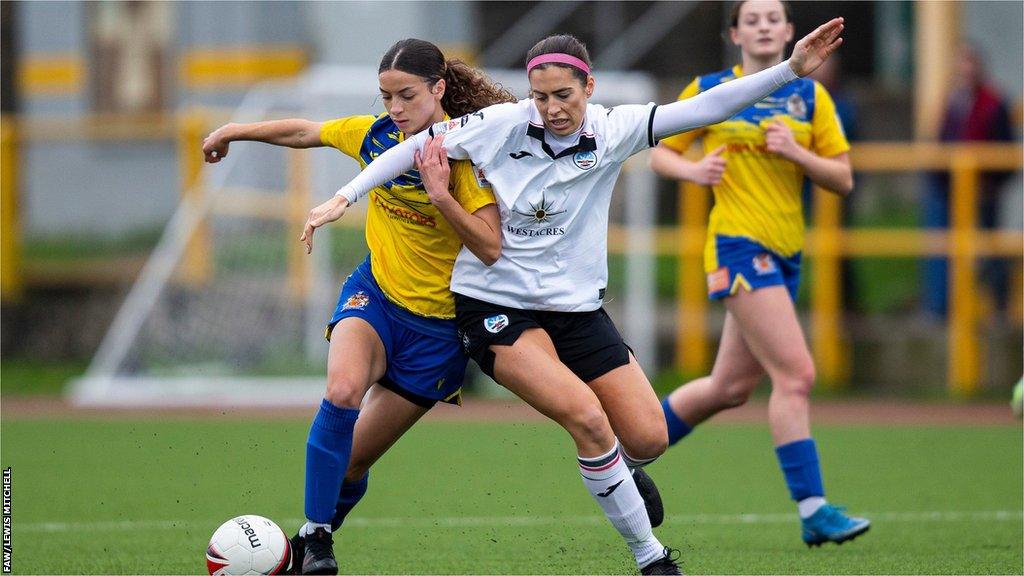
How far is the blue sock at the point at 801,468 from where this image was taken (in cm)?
677

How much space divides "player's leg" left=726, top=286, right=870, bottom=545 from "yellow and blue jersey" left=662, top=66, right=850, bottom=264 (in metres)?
0.26

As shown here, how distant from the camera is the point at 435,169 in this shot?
5.55m

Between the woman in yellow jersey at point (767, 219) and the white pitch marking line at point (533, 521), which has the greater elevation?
the woman in yellow jersey at point (767, 219)

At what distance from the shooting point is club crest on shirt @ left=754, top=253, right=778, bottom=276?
700 cm

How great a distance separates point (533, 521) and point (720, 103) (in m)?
2.62

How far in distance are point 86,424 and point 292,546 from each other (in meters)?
6.29

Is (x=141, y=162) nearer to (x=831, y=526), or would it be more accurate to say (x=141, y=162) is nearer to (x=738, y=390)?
(x=738, y=390)

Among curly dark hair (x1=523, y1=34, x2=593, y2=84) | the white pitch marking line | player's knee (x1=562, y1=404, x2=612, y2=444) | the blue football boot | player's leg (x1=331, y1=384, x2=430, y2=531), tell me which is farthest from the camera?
the white pitch marking line

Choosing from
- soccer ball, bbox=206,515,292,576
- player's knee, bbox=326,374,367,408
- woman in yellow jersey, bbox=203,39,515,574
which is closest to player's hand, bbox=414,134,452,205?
woman in yellow jersey, bbox=203,39,515,574

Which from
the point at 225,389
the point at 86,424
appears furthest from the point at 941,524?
the point at 225,389

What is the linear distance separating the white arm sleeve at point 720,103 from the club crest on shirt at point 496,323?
875mm

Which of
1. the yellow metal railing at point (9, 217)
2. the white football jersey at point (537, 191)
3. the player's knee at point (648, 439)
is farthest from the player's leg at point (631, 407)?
the yellow metal railing at point (9, 217)

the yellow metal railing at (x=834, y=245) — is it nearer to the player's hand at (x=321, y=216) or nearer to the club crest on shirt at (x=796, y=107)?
the club crest on shirt at (x=796, y=107)

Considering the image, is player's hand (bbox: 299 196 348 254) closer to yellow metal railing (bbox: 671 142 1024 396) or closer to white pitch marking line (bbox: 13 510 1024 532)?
white pitch marking line (bbox: 13 510 1024 532)
